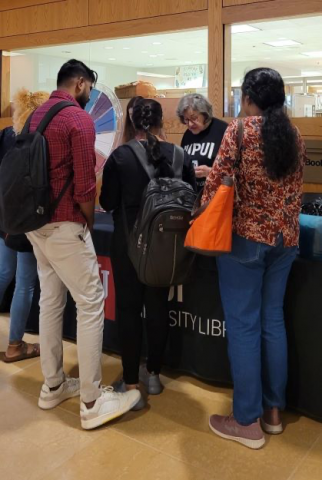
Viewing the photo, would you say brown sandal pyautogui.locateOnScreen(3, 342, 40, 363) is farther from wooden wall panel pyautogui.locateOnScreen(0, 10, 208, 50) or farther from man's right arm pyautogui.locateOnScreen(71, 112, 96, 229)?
wooden wall panel pyautogui.locateOnScreen(0, 10, 208, 50)

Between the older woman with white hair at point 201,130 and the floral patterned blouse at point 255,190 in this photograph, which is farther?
the older woman with white hair at point 201,130

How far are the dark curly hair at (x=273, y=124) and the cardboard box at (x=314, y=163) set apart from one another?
4.86 ft

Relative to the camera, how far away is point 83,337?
2.08 metres

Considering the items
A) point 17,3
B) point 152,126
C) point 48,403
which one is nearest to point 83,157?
point 152,126

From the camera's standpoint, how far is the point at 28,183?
1.89 m

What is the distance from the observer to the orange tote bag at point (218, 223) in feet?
5.82

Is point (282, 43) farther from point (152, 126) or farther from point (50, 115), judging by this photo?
point (50, 115)

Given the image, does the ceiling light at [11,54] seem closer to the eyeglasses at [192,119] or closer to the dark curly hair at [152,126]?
the eyeglasses at [192,119]

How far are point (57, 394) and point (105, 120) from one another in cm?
220

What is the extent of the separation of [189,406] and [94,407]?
0.47 metres

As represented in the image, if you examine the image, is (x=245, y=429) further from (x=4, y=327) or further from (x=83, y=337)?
(x=4, y=327)

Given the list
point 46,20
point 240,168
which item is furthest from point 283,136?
point 46,20

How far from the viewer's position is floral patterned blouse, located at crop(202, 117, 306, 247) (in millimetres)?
1791

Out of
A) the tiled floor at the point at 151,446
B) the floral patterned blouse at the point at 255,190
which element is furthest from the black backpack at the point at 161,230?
the tiled floor at the point at 151,446
